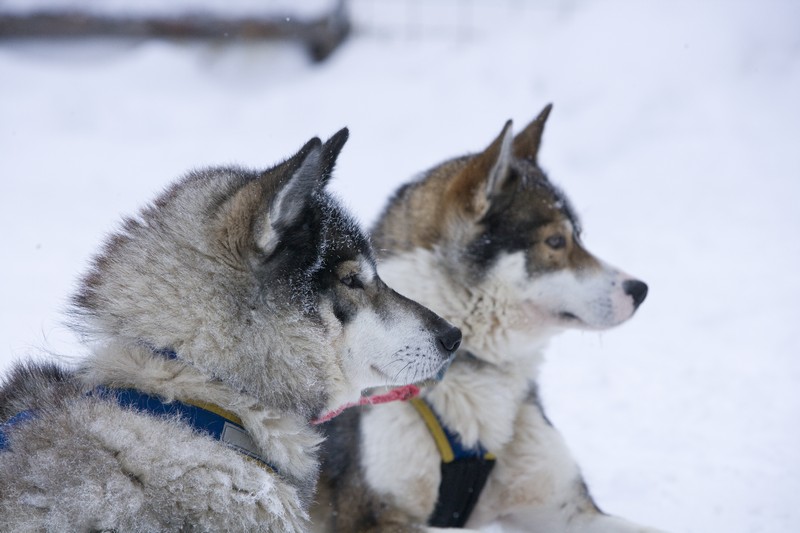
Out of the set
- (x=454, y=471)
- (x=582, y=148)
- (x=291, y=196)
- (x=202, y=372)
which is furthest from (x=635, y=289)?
(x=582, y=148)

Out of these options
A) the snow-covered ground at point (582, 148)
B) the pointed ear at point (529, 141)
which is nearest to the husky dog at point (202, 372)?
the pointed ear at point (529, 141)

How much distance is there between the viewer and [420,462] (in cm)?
295

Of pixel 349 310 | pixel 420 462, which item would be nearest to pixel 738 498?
pixel 420 462

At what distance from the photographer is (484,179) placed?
124 inches

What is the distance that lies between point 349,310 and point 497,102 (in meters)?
7.38

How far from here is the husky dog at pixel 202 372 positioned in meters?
1.76

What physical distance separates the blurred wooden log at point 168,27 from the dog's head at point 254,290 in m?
7.57

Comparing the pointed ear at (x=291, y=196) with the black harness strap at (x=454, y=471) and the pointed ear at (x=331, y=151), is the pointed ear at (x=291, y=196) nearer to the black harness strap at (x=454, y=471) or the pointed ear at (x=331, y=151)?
the pointed ear at (x=331, y=151)

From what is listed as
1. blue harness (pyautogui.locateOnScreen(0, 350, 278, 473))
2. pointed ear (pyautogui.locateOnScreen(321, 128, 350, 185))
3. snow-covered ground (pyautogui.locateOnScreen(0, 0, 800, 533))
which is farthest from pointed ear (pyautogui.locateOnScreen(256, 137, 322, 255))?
snow-covered ground (pyautogui.locateOnScreen(0, 0, 800, 533))

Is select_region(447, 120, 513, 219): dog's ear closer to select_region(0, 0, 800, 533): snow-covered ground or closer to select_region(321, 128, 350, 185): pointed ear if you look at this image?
select_region(321, 128, 350, 185): pointed ear

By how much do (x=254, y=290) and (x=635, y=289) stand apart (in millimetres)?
1945

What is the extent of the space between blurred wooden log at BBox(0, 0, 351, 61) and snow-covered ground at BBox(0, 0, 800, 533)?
0.21 metres

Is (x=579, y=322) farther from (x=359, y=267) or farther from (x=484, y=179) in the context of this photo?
(x=359, y=267)

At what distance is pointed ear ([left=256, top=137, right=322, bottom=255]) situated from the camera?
1.86 meters
